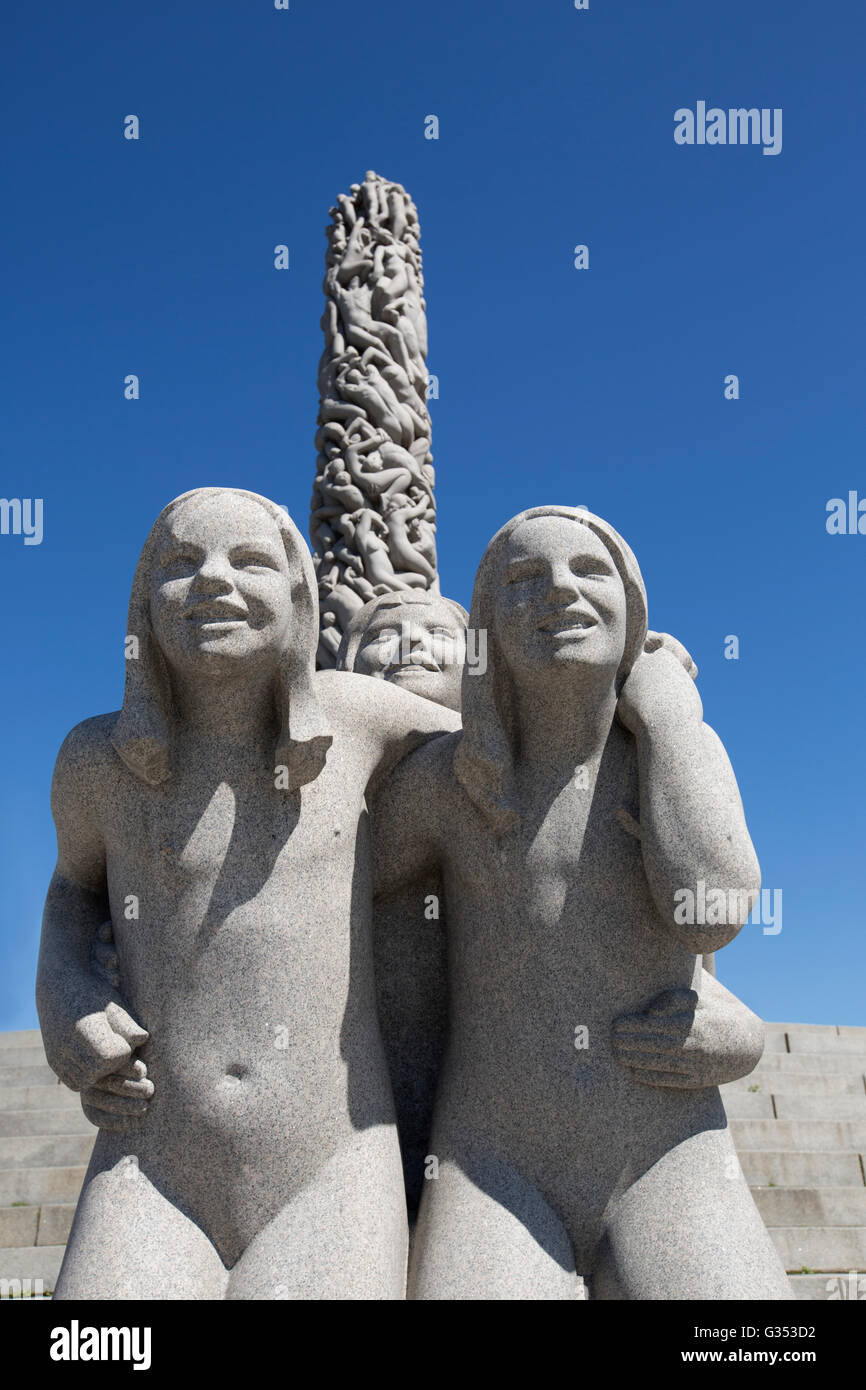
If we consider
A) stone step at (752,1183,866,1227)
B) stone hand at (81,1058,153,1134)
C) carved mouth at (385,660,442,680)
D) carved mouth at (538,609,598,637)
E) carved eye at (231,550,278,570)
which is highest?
carved eye at (231,550,278,570)

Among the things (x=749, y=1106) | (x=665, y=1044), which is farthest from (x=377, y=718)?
(x=749, y=1106)

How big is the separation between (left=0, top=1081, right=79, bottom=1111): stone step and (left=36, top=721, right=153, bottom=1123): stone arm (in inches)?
131

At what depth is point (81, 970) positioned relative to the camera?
3113 millimetres

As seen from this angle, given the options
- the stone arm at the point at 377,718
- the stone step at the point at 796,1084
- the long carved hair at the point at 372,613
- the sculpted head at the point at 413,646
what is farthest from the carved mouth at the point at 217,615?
the stone step at the point at 796,1084

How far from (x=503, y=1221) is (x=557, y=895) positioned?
0.79m

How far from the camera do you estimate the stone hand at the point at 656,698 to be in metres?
3.02

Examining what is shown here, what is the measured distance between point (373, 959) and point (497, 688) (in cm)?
85

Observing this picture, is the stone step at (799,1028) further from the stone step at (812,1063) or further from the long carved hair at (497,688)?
the long carved hair at (497,688)

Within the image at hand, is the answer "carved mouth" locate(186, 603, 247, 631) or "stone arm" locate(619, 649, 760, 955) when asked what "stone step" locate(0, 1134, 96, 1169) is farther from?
"stone arm" locate(619, 649, 760, 955)

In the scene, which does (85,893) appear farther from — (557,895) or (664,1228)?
(664,1228)

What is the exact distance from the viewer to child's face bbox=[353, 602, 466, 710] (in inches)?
165

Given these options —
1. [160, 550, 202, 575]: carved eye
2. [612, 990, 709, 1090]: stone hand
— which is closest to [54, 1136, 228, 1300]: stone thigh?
[612, 990, 709, 1090]: stone hand

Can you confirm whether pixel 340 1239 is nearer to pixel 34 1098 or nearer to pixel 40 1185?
pixel 40 1185
